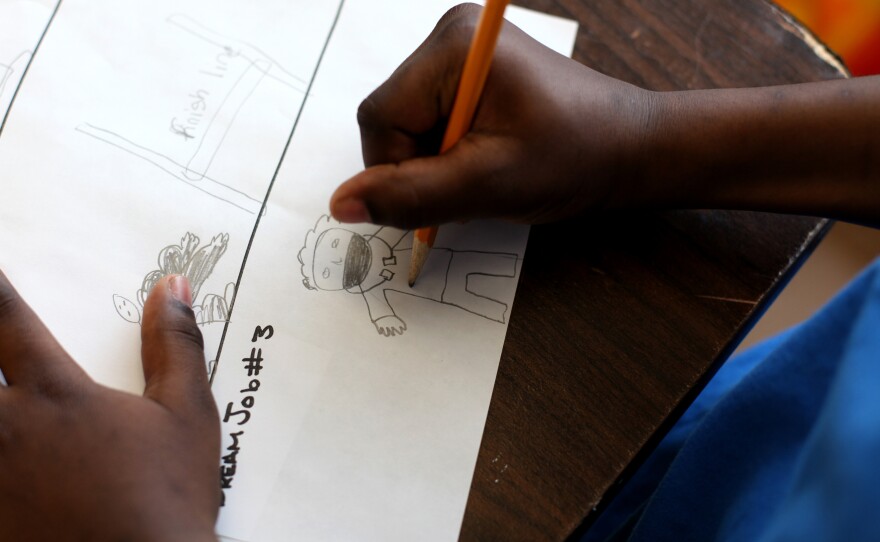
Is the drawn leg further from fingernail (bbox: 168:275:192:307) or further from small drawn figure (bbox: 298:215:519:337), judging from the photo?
fingernail (bbox: 168:275:192:307)

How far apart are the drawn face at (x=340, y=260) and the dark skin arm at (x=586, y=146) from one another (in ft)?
0.20

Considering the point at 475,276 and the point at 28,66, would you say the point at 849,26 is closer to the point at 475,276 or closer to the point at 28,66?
the point at 475,276

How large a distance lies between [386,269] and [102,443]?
201 mm

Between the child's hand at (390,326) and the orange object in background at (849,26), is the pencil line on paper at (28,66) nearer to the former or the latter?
the child's hand at (390,326)

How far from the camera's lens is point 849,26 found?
884 millimetres

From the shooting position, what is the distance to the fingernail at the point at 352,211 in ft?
1.35

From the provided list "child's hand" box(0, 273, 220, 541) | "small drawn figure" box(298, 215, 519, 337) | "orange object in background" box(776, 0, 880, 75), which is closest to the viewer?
"child's hand" box(0, 273, 220, 541)

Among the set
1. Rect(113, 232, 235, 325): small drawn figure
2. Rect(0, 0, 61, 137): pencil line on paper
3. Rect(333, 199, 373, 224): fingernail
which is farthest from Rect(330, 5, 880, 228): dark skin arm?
Rect(0, 0, 61, 137): pencil line on paper

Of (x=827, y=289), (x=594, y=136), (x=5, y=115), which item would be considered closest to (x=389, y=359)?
(x=594, y=136)

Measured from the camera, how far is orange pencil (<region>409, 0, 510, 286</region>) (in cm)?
37

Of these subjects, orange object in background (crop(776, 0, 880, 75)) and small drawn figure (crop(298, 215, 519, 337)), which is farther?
orange object in background (crop(776, 0, 880, 75))

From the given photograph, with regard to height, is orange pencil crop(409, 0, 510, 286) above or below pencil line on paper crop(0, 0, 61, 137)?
above

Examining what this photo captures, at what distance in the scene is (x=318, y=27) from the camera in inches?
21.3

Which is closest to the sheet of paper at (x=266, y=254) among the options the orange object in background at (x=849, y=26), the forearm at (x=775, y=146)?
the forearm at (x=775, y=146)
